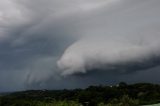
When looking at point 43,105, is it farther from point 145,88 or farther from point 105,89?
point 145,88

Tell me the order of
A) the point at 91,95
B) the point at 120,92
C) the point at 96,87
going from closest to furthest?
the point at 91,95 → the point at 120,92 → the point at 96,87

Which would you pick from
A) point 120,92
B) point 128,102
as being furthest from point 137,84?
point 128,102

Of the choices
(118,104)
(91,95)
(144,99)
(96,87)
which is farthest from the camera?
(96,87)

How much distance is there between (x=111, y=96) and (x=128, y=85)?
41.4 m

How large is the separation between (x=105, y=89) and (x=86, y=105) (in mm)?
43575

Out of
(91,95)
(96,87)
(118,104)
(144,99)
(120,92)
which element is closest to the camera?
(118,104)

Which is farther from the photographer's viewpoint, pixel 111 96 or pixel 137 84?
pixel 137 84

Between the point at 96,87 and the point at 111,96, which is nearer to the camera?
the point at 111,96

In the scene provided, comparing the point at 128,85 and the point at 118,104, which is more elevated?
the point at 128,85

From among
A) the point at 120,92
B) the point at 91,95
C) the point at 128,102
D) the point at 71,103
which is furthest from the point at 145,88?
the point at 71,103

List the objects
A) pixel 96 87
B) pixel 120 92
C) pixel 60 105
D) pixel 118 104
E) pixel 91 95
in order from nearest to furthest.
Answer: pixel 60 105 → pixel 118 104 → pixel 91 95 → pixel 120 92 → pixel 96 87

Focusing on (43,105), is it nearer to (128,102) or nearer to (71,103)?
(71,103)

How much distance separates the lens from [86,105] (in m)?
126

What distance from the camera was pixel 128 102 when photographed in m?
123
